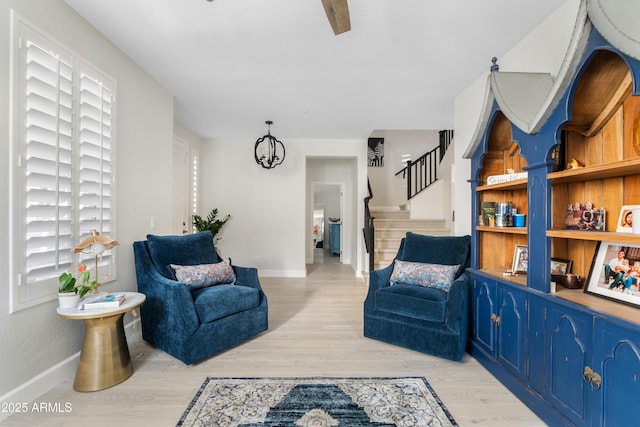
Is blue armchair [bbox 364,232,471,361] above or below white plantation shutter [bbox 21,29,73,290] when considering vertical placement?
below

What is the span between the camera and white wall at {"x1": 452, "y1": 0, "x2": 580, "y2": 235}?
200 cm

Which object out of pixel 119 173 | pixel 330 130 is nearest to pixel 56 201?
pixel 119 173

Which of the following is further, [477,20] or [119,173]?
[119,173]

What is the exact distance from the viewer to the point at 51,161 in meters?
1.96

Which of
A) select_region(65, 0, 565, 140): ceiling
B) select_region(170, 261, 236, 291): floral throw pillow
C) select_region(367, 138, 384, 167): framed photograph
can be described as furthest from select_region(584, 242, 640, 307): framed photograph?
select_region(367, 138, 384, 167): framed photograph

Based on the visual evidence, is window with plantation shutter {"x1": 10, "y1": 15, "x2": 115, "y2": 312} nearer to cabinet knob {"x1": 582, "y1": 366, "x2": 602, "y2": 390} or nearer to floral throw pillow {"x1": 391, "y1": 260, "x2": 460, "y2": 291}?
floral throw pillow {"x1": 391, "y1": 260, "x2": 460, "y2": 291}

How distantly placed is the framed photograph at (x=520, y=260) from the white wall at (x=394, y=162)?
5516 mm

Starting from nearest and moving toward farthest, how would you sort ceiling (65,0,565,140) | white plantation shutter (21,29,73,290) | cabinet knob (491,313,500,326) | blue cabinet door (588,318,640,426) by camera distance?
blue cabinet door (588,318,640,426), white plantation shutter (21,29,73,290), ceiling (65,0,565,140), cabinet knob (491,313,500,326)

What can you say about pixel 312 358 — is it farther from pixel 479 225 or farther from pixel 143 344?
pixel 479 225

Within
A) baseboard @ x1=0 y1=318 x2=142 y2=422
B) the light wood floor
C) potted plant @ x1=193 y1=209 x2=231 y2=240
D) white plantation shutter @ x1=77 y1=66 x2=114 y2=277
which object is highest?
white plantation shutter @ x1=77 y1=66 x2=114 y2=277

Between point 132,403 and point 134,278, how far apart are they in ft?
4.30

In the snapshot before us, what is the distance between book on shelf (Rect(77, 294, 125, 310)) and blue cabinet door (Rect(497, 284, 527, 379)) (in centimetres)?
270

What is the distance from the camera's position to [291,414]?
1.79 metres

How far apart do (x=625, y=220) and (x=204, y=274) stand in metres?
3.01
